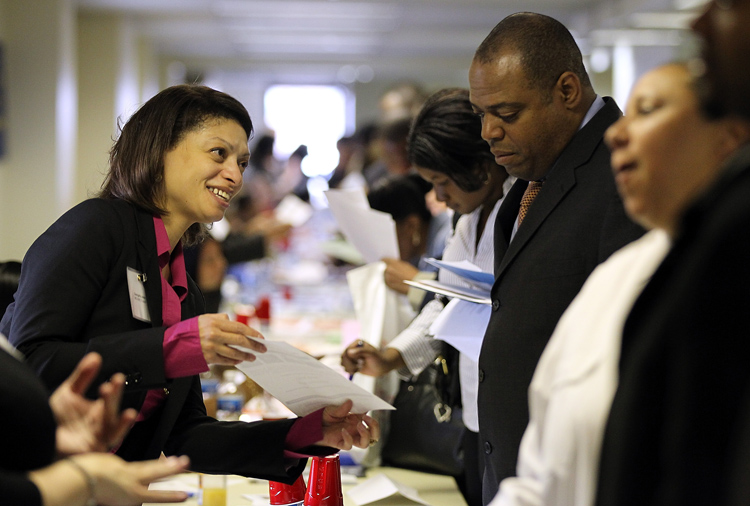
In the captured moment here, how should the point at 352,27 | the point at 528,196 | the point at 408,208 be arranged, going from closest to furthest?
the point at 528,196 → the point at 408,208 → the point at 352,27

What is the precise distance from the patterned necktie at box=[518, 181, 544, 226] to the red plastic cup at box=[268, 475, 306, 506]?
→ 0.86 m

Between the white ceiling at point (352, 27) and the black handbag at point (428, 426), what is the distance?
14.1 ft

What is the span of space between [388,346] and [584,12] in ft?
22.5

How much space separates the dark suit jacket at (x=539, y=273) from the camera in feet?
5.62

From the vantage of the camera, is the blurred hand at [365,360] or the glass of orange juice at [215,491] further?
the blurred hand at [365,360]

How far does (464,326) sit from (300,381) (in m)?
0.64

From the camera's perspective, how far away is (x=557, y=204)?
1786 mm

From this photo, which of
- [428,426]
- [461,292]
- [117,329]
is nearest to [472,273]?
[461,292]

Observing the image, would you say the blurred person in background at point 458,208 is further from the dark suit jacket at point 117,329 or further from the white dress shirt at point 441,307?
the dark suit jacket at point 117,329

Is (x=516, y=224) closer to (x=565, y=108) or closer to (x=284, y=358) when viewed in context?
(x=565, y=108)

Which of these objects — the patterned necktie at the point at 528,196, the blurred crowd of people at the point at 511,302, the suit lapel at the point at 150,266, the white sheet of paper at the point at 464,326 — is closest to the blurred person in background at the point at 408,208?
the blurred crowd of people at the point at 511,302

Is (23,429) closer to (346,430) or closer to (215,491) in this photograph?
(346,430)

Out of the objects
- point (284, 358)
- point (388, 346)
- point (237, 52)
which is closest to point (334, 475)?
point (284, 358)

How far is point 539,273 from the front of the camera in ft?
5.74
